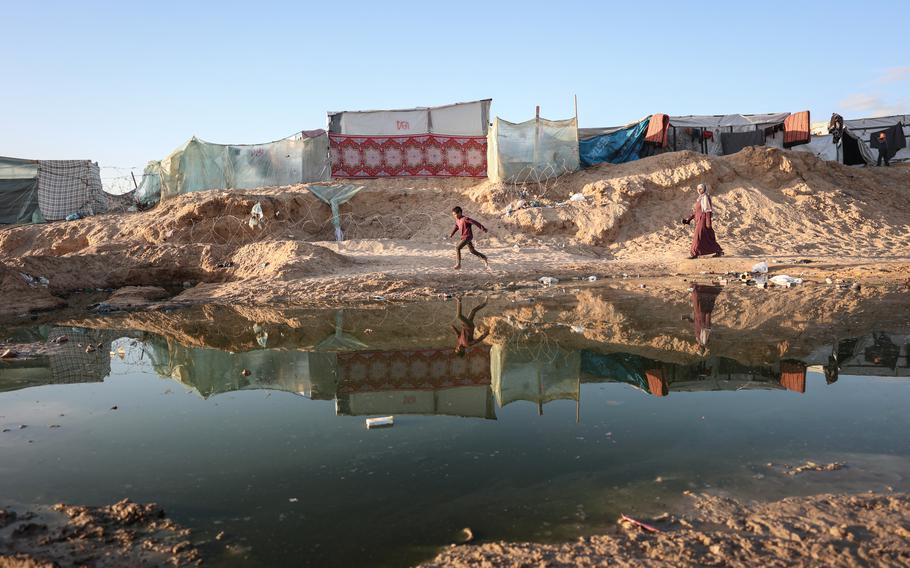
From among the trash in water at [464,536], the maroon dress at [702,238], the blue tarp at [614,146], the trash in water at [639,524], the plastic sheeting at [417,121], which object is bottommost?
Result: the trash in water at [464,536]

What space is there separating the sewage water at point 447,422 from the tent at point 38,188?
14.0 metres

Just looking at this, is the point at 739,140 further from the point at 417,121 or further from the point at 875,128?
the point at 417,121

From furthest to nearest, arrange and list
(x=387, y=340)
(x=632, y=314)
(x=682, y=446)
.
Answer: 1. (x=632, y=314)
2. (x=387, y=340)
3. (x=682, y=446)

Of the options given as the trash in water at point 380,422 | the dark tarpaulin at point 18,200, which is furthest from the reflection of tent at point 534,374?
the dark tarpaulin at point 18,200

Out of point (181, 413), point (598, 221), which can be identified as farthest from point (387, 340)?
point (598, 221)

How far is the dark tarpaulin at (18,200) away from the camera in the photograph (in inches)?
773

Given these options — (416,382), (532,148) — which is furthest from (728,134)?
(416,382)

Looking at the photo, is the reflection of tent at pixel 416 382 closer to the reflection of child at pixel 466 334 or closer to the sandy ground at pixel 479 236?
the reflection of child at pixel 466 334

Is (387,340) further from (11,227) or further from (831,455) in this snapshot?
(11,227)

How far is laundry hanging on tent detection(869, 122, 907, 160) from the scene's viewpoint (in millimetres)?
19000

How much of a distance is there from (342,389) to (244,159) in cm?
1465

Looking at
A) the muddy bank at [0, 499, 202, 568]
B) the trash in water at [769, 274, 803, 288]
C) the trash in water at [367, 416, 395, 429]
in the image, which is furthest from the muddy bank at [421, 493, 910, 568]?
the trash in water at [769, 274, 803, 288]

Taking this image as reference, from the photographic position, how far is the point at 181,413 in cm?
502

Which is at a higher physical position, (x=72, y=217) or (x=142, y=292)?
(x=72, y=217)
